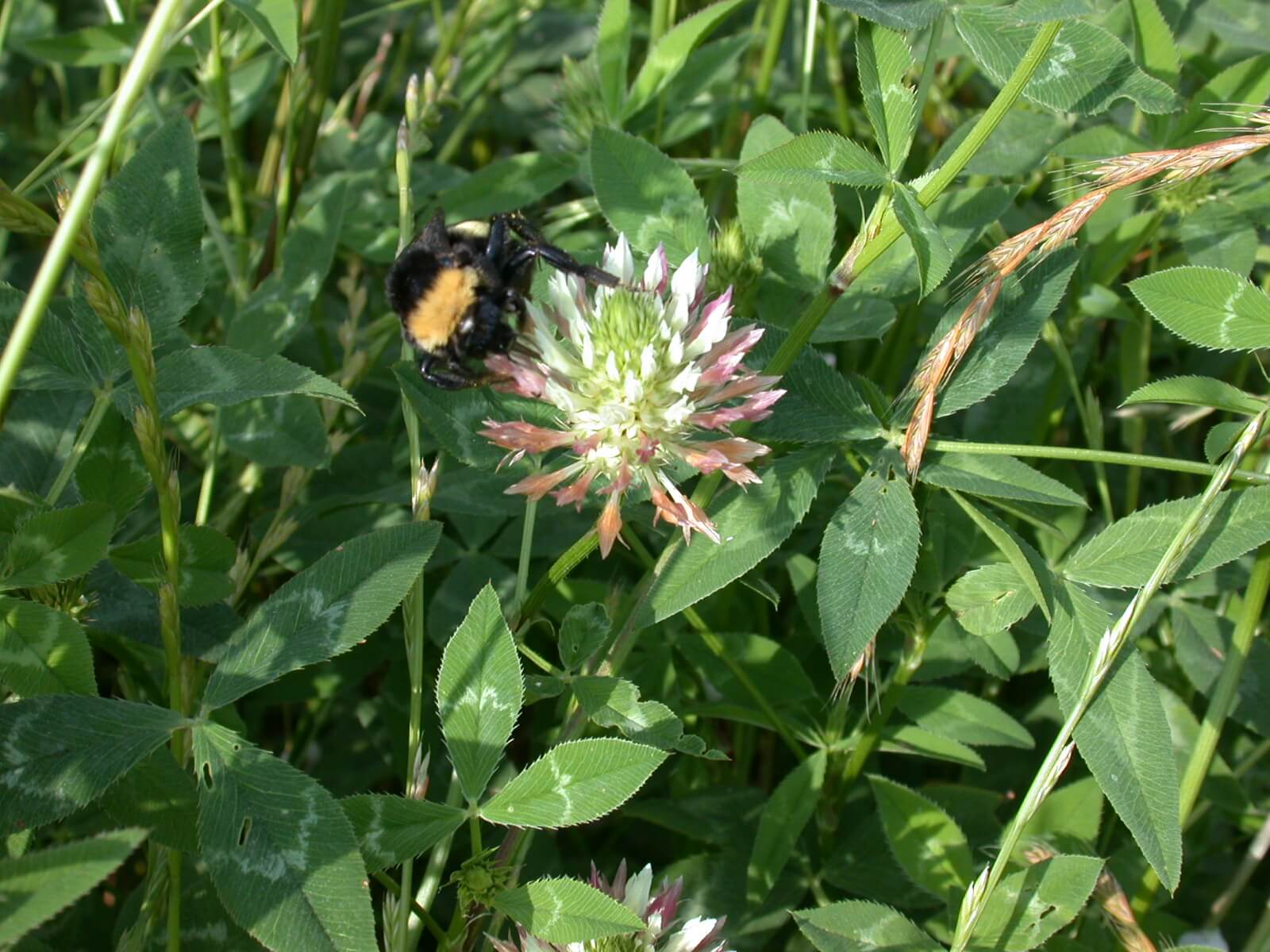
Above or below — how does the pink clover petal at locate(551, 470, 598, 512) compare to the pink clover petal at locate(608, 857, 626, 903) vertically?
above

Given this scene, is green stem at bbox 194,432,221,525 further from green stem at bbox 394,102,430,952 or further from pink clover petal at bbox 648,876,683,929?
pink clover petal at bbox 648,876,683,929

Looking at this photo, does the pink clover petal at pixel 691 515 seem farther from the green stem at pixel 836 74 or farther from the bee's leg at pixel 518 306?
the green stem at pixel 836 74

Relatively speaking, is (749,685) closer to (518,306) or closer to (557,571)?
(557,571)

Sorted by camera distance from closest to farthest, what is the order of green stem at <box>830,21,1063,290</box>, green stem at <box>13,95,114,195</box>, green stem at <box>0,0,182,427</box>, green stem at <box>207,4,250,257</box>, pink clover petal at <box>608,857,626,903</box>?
green stem at <box>0,0,182,427</box>
green stem at <box>830,21,1063,290</box>
pink clover petal at <box>608,857,626,903</box>
green stem at <box>13,95,114,195</box>
green stem at <box>207,4,250,257</box>

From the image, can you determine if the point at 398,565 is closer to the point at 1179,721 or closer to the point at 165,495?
the point at 165,495

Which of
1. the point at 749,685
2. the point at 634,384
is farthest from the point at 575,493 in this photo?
the point at 749,685

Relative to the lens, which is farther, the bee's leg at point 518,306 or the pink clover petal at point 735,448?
the bee's leg at point 518,306

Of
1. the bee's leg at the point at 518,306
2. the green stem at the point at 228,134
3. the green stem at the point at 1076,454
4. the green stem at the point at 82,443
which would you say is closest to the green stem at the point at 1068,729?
the green stem at the point at 1076,454

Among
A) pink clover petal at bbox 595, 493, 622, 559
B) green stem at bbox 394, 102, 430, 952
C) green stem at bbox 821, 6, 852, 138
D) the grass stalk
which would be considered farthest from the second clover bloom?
green stem at bbox 821, 6, 852, 138
